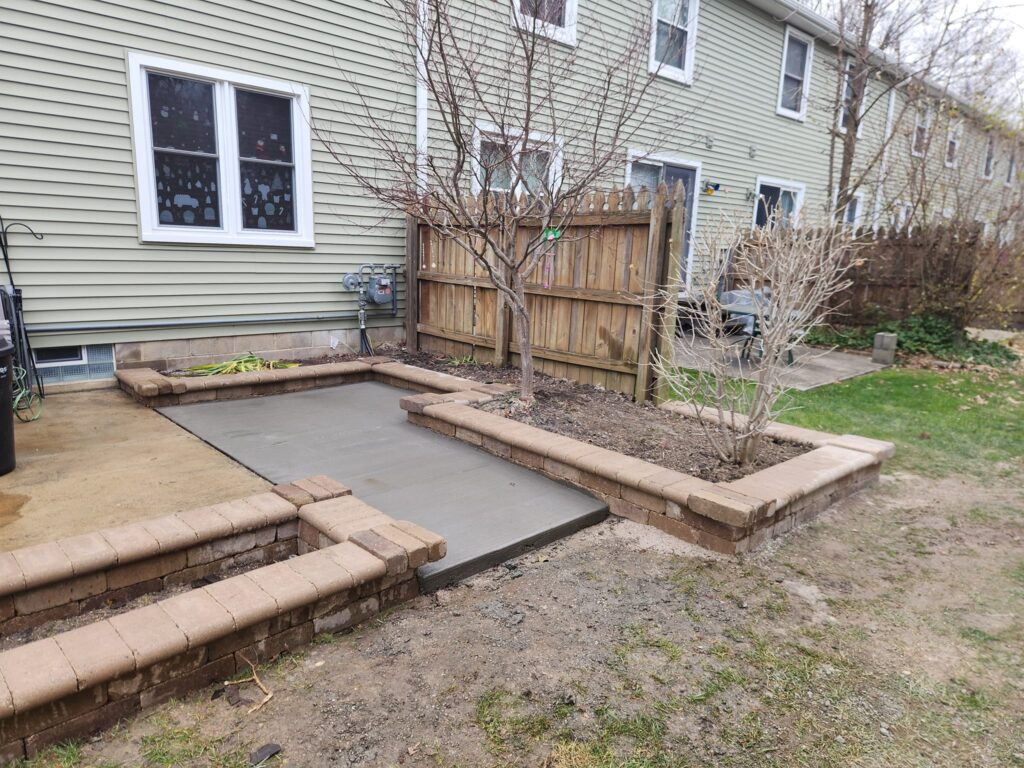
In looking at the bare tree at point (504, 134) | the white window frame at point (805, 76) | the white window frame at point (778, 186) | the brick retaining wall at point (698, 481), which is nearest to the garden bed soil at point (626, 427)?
the brick retaining wall at point (698, 481)

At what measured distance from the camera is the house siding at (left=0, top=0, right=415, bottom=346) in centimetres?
517

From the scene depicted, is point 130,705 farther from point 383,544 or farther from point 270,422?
point 270,422

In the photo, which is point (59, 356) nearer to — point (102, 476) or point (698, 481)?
point (102, 476)

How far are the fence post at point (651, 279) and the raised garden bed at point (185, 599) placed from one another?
108 inches

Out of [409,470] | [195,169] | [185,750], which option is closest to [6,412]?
[409,470]

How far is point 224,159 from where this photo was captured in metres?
6.19

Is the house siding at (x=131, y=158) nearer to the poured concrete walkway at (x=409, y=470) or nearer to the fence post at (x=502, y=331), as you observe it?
the poured concrete walkway at (x=409, y=470)

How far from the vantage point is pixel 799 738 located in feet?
6.20

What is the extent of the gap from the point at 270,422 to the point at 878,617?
13.3 ft

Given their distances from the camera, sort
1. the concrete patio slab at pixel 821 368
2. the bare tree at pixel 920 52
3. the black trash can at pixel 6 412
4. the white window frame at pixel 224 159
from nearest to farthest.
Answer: the black trash can at pixel 6 412, the white window frame at pixel 224 159, the concrete patio slab at pixel 821 368, the bare tree at pixel 920 52

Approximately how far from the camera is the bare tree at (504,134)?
4684 millimetres

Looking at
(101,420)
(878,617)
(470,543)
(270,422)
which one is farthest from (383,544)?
(101,420)

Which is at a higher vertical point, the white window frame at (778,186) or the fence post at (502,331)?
the white window frame at (778,186)

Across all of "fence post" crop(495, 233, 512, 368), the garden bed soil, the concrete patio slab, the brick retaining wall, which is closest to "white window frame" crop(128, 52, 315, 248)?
"fence post" crop(495, 233, 512, 368)
